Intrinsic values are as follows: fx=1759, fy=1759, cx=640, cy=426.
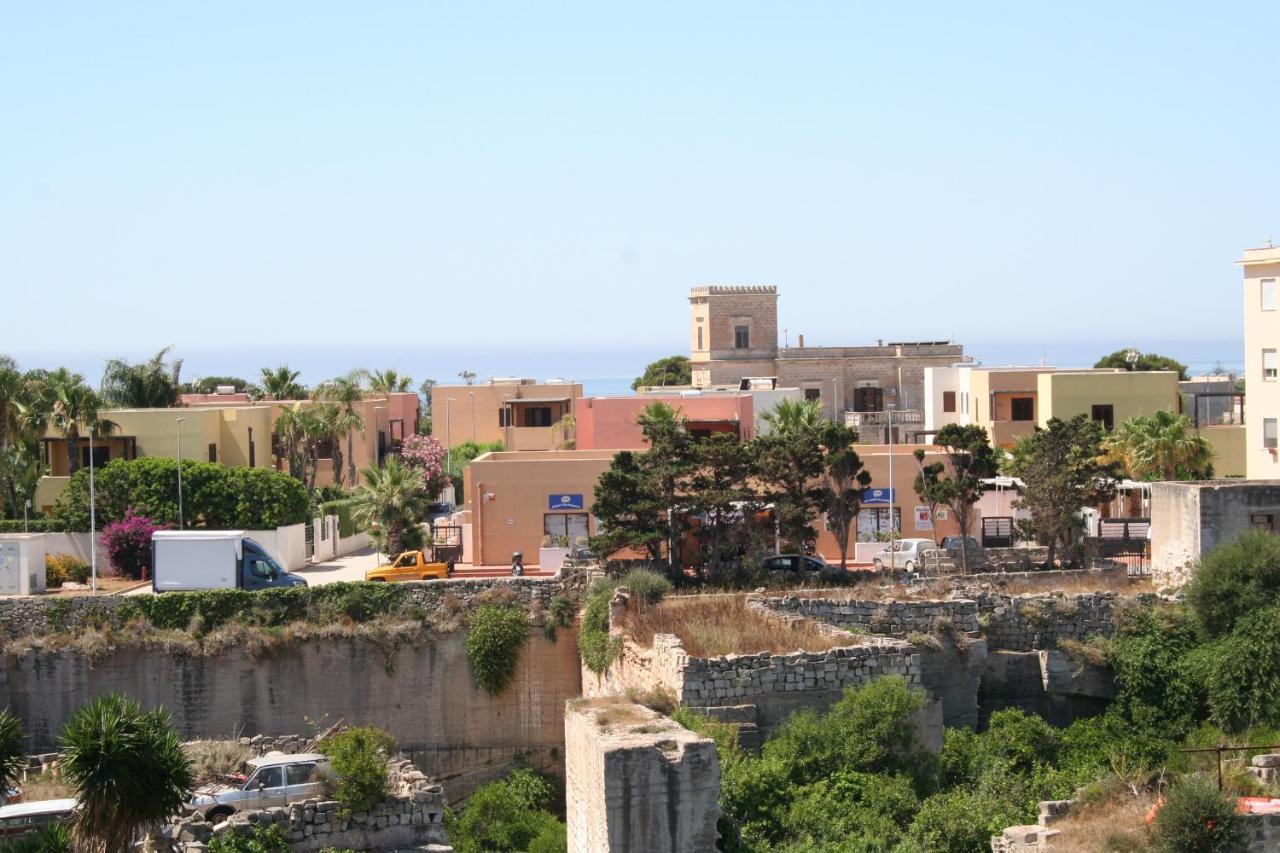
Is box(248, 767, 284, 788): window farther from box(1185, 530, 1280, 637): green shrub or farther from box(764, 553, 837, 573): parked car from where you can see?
box(1185, 530, 1280, 637): green shrub

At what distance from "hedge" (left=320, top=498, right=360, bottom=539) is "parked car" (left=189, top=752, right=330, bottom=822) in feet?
80.9

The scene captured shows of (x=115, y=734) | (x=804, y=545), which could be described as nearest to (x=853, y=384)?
(x=804, y=545)

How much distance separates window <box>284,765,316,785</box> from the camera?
2027 centimetres

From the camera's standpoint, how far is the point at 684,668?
22281 millimetres

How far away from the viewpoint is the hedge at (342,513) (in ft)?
148

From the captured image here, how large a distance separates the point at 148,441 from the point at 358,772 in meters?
28.2

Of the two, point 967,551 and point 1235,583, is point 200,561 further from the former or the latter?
point 1235,583

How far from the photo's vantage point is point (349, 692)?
95.7ft

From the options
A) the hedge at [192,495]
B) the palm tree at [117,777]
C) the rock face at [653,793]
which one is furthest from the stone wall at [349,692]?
the hedge at [192,495]

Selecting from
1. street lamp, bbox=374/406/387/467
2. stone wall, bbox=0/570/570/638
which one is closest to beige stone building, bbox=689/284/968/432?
street lamp, bbox=374/406/387/467

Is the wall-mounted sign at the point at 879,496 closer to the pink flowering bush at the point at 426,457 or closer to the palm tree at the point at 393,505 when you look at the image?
the palm tree at the point at 393,505

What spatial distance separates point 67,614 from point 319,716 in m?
4.57

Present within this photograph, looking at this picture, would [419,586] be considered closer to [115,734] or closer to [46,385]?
[115,734]

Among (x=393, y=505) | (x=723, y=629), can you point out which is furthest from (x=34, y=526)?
(x=723, y=629)
